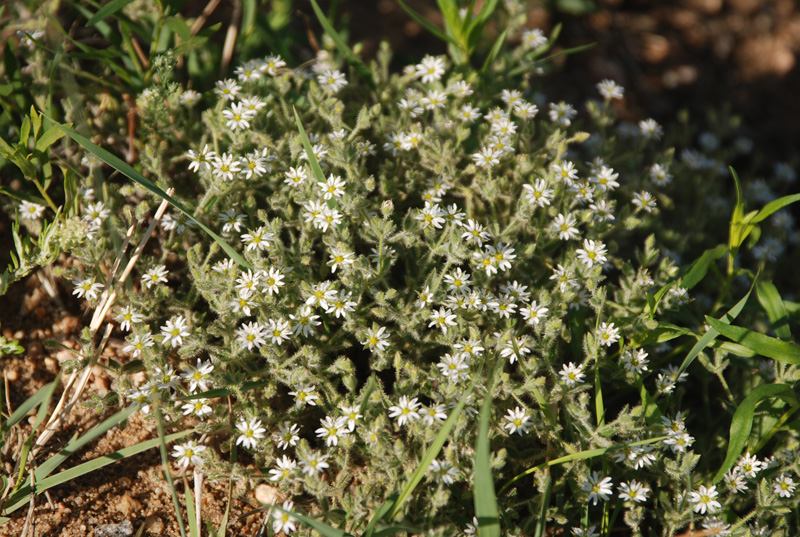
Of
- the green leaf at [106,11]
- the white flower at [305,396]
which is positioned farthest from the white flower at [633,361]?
the green leaf at [106,11]

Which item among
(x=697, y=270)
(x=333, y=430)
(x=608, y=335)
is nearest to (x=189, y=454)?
(x=333, y=430)

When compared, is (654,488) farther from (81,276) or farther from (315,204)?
(81,276)

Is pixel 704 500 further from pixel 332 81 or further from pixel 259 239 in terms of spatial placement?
pixel 332 81

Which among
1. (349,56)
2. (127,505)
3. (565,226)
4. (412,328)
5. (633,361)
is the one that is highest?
(349,56)

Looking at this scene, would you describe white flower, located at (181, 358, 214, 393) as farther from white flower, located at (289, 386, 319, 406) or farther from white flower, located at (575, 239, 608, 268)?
white flower, located at (575, 239, 608, 268)

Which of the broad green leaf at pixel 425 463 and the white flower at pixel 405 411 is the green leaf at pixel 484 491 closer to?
the broad green leaf at pixel 425 463

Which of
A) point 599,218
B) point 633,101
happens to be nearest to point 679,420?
point 599,218

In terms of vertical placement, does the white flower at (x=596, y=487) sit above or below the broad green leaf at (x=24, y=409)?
below
